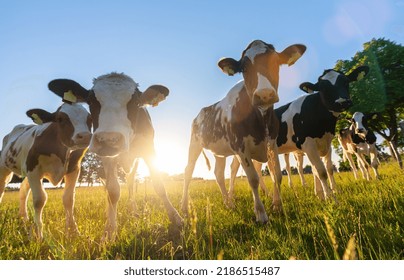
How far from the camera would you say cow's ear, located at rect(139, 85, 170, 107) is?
4.36m

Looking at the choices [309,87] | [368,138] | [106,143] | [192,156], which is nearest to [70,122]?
[106,143]

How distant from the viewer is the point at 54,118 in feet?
15.7

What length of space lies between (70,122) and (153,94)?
1.36 m

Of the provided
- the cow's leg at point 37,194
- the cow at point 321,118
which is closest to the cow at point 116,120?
the cow's leg at point 37,194

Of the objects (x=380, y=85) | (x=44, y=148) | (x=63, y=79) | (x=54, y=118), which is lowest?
(x=44, y=148)

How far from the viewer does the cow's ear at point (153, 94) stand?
4.36 metres

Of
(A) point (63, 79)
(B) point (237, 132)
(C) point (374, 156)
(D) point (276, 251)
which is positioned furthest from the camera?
(C) point (374, 156)

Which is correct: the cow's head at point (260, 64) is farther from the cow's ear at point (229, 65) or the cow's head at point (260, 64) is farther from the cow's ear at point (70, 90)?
the cow's ear at point (70, 90)

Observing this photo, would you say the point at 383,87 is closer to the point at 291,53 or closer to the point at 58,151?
the point at 291,53

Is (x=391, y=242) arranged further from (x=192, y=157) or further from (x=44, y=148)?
(x=192, y=157)

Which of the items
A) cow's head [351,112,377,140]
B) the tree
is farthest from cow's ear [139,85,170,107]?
cow's head [351,112,377,140]
